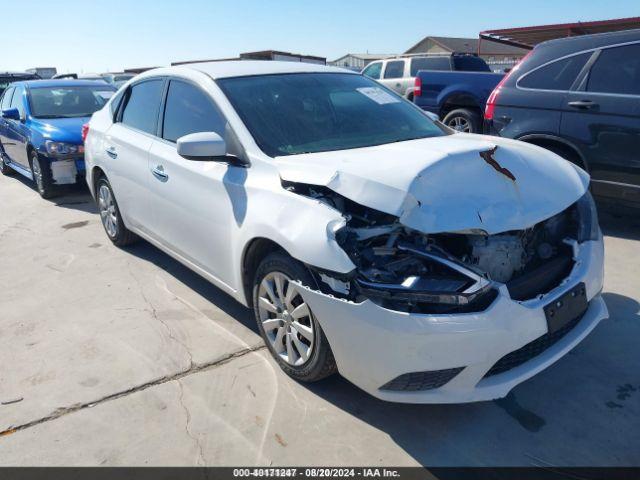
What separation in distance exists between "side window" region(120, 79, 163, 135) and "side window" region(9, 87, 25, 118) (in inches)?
170

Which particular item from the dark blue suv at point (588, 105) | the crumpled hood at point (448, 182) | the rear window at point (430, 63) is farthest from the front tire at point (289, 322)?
the rear window at point (430, 63)

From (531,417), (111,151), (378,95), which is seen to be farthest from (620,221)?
(111,151)

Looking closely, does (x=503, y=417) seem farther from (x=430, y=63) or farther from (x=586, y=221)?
(x=430, y=63)

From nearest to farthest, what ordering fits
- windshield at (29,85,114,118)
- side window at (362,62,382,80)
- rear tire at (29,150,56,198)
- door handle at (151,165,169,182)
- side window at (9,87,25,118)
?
door handle at (151,165,169,182) → rear tire at (29,150,56,198) → windshield at (29,85,114,118) → side window at (9,87,25,118) → side window at (362,62,382,80)

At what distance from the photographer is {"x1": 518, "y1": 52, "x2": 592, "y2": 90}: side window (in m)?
5.18

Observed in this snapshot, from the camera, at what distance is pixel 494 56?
2797cm

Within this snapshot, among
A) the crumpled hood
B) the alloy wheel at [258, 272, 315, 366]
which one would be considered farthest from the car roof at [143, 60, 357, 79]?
the alloy wheel at [258, 272, 315, 366]

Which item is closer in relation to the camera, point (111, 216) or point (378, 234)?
point (378, 234)

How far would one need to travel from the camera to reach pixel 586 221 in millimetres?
3090

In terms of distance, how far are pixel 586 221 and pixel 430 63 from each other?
10926mm

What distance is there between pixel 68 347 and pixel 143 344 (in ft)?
1.68

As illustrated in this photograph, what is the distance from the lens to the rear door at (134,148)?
4.22 m

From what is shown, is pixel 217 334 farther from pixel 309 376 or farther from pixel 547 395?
pixel 547 395

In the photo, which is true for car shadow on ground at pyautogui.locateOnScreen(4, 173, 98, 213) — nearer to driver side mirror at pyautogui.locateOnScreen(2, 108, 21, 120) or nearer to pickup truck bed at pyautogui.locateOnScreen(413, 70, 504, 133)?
driver side mirror at pyautogui.locateOnScreen(2, 108, 21, 120)
